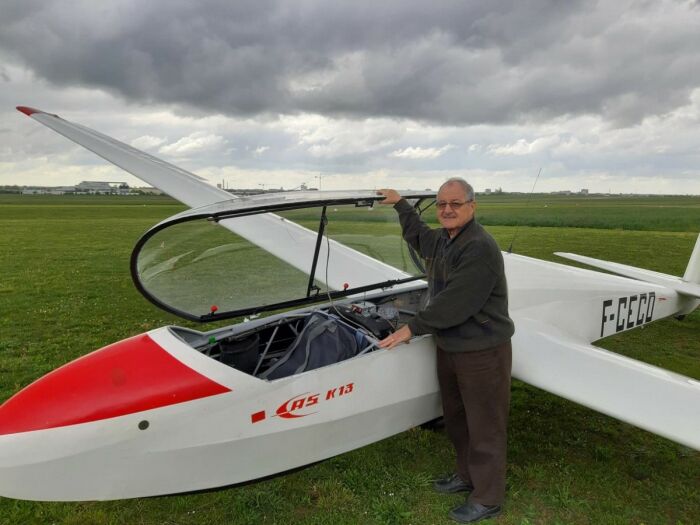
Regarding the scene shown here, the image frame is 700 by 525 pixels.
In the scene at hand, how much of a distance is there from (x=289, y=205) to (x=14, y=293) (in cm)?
941

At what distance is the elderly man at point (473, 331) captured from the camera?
2.69 m

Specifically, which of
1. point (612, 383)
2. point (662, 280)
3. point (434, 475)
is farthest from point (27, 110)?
point (662, 280)

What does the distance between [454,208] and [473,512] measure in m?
2.00

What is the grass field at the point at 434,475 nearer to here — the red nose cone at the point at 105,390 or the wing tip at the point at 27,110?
the red nose cone at the point at 105,390

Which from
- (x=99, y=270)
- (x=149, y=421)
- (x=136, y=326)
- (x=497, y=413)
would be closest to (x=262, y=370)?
(x=149, y=421)

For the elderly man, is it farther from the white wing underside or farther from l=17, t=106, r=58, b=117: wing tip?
l=17, t=106, r=58, b=117: wing tip

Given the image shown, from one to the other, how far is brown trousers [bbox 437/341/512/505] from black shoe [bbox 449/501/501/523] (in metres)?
0.03

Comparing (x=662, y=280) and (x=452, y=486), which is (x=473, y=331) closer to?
(x=452, y=486)

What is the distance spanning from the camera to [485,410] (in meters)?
2.88

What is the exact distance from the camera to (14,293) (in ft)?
30.9

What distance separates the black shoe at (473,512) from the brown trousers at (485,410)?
0.03 m

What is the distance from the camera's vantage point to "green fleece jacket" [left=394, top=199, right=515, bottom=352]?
2.67 meters

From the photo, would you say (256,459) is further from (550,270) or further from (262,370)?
(550,270)

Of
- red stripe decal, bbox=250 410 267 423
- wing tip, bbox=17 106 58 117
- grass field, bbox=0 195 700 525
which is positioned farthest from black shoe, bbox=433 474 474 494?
wing tip, bbox=17 106 58 117
